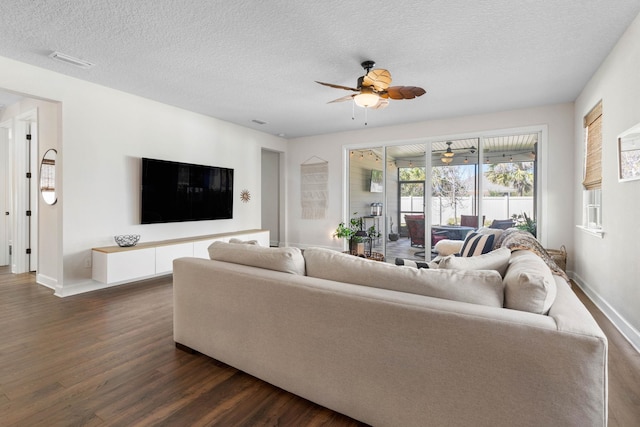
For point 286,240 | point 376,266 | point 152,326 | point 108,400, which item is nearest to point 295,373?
point 376,266

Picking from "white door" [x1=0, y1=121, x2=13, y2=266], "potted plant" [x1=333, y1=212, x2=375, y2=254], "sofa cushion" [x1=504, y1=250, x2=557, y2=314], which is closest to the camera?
"sofa cushion" [x1=504, y1=250, x2=557, y2=314]

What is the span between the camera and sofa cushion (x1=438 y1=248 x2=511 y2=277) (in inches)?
64.2

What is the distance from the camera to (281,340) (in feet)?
5.68

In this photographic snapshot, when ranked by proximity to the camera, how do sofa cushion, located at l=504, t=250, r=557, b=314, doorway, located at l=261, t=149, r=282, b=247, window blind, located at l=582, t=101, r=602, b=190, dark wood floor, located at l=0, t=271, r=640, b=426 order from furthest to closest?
doorway, located at l=261, t=149, r=282, b=247 → window blind, located at l=582, t=101, r=602, b=190 → dark wood floor, located at l=0, t=271, r=640, b=426 → sofa cushion, located at l=504, t=250, r=557, b=314

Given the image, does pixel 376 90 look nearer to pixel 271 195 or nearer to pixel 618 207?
pixel 618 207

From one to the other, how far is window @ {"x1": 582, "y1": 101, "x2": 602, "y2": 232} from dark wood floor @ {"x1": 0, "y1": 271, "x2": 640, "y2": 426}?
1.42m

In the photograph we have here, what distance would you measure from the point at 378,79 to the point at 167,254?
340cm

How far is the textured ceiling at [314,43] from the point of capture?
90.7 inches

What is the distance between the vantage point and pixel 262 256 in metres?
1.98

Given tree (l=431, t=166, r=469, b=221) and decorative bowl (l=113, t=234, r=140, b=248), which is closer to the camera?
decorative bowl (l=113, t=234, r=140, b=248)

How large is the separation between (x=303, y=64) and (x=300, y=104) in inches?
51.9

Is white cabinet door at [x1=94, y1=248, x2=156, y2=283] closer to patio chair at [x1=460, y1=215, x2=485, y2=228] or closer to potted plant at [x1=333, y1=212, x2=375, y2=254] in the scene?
potted plant at [x1=333, y1=212, x2=375, y2=254]

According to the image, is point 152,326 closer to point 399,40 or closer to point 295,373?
point 295,373

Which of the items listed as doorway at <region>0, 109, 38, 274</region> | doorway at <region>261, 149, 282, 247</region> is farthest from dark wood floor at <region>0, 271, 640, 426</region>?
doorway at <region>261, 149, 282, 247</region>
